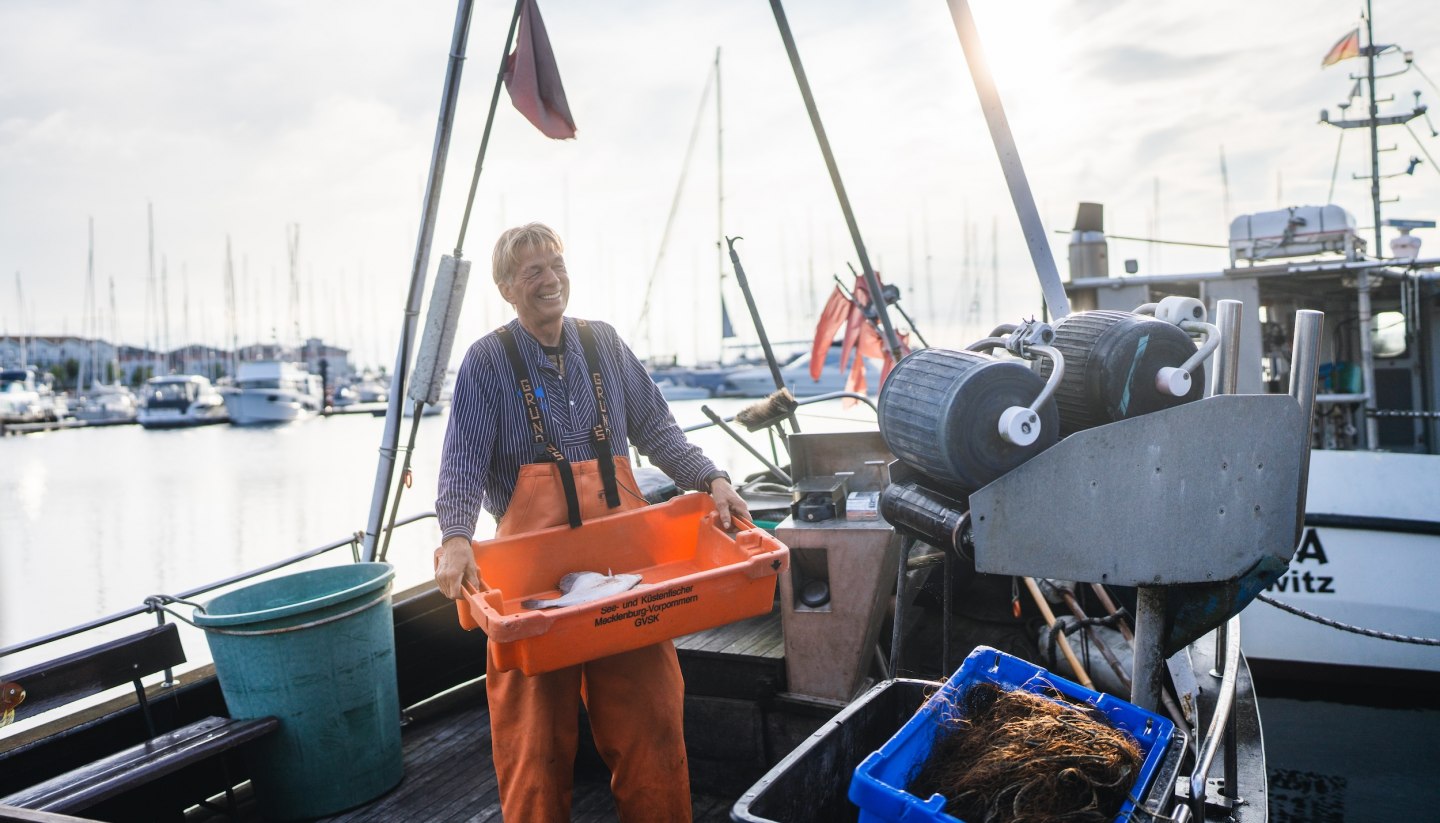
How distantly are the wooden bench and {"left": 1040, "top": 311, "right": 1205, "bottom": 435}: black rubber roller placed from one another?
2.93 meters

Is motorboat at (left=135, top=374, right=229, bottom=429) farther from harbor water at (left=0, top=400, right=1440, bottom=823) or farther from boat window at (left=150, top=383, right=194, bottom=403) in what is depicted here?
harbor water at (left=0, top=400, right=1440, bottom=823)

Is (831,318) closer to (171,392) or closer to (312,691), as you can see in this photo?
(312,691)

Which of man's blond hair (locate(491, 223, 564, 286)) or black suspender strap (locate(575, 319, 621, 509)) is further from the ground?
man's blond hair (locate(491, 223, 564, 286))

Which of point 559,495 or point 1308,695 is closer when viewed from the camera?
point 559,495

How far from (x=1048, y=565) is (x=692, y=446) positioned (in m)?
1.15

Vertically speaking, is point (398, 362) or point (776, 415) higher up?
point (398, 362)

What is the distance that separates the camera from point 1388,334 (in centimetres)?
884

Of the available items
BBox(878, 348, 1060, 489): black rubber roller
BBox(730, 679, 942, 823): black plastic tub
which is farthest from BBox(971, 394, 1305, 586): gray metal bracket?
BBox(730, 679, 942, 823): black plastic tub

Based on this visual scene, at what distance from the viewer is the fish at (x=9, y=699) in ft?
9.12

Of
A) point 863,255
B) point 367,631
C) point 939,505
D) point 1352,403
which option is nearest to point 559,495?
point 939,505

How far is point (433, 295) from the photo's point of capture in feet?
13.1

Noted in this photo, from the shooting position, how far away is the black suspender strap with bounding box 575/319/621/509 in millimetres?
2566

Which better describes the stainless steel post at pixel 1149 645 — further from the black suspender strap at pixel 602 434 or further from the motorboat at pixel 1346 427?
the motorboat at pixel 1346 427

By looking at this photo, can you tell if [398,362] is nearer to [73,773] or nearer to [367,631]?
[367,631]
